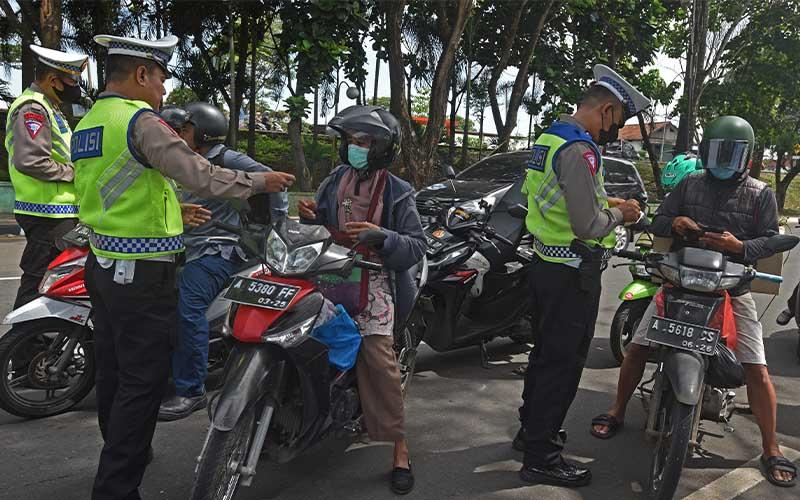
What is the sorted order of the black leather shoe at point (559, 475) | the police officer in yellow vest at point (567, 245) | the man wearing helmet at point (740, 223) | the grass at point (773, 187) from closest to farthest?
the police officer in yellow vest at point (567, 245) < the black leather shoe at point (559, 475) < the man wearing helmet at point (740, 223) < the grass at point (773, 187)

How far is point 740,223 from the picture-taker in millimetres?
3518

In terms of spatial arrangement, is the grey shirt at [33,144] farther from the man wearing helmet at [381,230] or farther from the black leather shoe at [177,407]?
the man wearing helmet at [381,230]

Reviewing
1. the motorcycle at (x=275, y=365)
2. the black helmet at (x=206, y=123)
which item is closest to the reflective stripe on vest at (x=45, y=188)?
the black helmet at (x=206, y=123)

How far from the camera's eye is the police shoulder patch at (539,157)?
10.4ft

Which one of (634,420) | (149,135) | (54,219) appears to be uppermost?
(149,135)

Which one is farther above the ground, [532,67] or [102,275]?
[532,67]

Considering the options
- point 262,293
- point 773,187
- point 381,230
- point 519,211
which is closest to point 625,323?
point 519,211

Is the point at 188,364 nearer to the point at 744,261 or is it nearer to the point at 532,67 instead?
the point at 744,261

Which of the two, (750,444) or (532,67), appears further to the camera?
(532,67)

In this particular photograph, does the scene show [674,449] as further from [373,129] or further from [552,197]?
[373,129]

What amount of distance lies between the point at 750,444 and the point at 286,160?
2127cm

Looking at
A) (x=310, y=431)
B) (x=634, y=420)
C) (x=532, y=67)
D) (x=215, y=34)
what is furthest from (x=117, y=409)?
(x=215, y=34)

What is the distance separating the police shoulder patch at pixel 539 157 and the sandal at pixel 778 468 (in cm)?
187

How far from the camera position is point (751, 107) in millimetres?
24031
